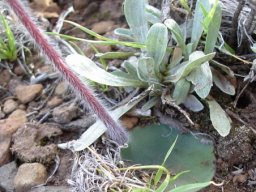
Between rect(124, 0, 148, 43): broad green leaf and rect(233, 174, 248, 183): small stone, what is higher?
rect(124, 0, 148, 43): broad green leaf

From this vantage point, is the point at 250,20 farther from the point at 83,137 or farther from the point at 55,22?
the point at 55,22

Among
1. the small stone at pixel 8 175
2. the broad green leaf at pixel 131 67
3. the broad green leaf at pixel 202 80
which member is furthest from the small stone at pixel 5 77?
the broad green leaf at pixel 202 80

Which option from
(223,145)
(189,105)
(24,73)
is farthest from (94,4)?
(223,145)

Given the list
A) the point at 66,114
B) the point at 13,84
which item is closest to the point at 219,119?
the point at 66,114

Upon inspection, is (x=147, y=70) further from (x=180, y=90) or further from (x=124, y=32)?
(x=124, y=32)

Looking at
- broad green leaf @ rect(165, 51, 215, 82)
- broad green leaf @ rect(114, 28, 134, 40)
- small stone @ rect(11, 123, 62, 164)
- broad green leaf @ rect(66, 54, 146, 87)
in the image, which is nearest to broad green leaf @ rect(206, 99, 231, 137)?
broad green leaf @ rect(165, 51, 215, 82)

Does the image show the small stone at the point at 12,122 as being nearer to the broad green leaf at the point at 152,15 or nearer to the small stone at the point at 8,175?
the small stone at the point at 8,175

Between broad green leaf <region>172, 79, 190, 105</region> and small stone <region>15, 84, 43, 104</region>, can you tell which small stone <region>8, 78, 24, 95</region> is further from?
broad green leaf <region>172, 79, 190, 105</region>

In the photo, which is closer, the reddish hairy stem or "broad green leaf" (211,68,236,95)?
the reddish hairy stem
